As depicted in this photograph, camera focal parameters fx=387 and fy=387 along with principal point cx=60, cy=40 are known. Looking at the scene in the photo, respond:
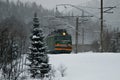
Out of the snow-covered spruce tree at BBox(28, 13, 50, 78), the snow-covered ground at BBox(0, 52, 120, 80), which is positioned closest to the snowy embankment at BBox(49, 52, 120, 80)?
the snow-covered ground at BBox(0, 52, 120, 80)

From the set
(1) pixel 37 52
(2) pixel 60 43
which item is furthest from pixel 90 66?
(2) pixel 60 43

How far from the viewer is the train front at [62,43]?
117 ft

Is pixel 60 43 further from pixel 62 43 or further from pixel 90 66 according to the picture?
pixel 90 66

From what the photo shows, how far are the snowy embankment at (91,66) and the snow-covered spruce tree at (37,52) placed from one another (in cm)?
140

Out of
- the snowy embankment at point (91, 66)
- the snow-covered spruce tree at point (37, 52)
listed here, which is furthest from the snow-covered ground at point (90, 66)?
the snow-covered spruce tree at point (37, 52)

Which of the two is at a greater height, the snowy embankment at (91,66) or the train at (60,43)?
the train at (60,43)

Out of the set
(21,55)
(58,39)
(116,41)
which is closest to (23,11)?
(116,41)

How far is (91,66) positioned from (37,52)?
15.4ft

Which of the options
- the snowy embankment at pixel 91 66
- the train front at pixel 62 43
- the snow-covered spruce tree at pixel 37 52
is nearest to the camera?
the snowy embankment at pixel 91 66

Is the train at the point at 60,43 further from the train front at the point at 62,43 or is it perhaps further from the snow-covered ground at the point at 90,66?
the snow-covered ground at the point at 90,66

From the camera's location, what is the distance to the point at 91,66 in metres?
24.7

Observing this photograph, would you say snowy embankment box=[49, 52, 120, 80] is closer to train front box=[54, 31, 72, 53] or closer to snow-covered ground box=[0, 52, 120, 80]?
snow-covered ground box=[0, 52, 120, 80]

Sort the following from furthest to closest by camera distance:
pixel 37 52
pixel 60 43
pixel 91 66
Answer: pixel 60 43 → pixel 37 52 → pixel 91 66

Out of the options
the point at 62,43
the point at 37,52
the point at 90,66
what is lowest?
the point at 90,66
